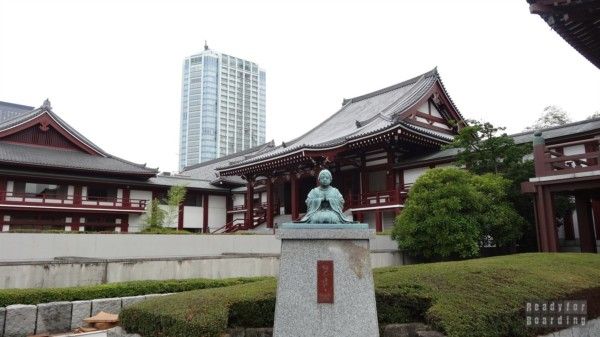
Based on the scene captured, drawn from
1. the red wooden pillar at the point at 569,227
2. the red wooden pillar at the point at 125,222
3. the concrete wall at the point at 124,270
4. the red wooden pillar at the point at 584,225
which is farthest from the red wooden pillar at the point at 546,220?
the red wooden pillar at the point at 125,222

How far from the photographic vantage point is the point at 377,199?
2284 centimetres

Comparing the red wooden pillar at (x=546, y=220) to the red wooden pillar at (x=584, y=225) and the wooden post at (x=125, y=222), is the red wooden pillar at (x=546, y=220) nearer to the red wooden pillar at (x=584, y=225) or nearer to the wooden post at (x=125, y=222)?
the red wooden pillar at (x=584, y=225)

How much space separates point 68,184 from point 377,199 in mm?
20209

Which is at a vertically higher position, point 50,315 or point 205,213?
point 205,213

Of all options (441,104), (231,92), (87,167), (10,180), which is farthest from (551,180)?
(231,92)

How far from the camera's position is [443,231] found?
47.1ft

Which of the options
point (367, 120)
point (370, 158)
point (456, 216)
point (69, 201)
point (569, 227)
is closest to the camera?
point (456, 216)

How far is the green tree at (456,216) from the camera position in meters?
14.3

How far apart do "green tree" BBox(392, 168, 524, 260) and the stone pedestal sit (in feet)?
28.7

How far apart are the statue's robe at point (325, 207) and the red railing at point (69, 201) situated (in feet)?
85.1

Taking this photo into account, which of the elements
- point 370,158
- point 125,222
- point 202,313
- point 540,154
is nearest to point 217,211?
point 125,222

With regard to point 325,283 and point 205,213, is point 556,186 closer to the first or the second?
point 325,283

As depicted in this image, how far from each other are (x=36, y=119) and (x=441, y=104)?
90.3ft

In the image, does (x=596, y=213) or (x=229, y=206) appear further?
(x=229, y=206)
